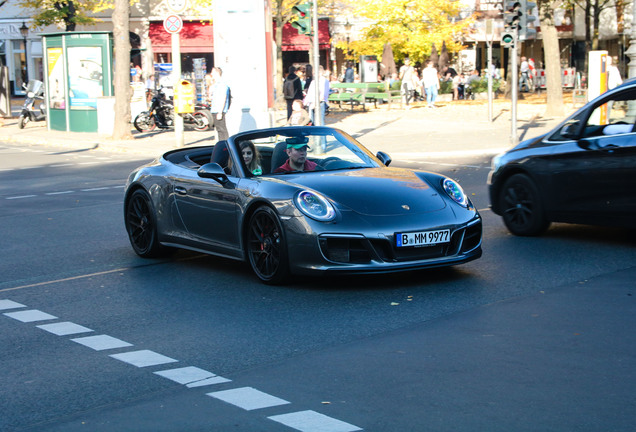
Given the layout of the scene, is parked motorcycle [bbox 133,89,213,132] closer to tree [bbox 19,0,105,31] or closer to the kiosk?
the kiosk

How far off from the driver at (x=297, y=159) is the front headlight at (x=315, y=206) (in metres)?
0.90

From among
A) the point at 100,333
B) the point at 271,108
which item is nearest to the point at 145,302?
the point at 100,333

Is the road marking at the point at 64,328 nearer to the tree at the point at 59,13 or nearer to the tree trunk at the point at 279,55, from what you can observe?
the tree trunk at the point at 279,55

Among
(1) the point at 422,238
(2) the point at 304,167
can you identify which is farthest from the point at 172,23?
(1) the point at 422,238

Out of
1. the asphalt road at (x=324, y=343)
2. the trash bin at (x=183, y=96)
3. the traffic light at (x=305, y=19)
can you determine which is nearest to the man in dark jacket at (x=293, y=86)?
the traffic light at (x=305, y=19)

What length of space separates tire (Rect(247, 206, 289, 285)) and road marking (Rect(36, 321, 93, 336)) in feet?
5.58

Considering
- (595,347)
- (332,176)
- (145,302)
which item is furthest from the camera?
(332,176)

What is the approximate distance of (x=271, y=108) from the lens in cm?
2609

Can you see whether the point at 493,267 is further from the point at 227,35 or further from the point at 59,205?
the point at 227,35

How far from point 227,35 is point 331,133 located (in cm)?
1696

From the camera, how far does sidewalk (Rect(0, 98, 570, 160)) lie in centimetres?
2306

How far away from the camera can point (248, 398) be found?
506 cm

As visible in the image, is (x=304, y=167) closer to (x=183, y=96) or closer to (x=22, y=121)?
(x=183, y=96)

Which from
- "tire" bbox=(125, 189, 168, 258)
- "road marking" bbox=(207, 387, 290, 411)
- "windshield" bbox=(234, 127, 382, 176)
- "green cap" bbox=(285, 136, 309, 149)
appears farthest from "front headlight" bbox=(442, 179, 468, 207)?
"road marking" bbox=(207, 387, 290, 411)
